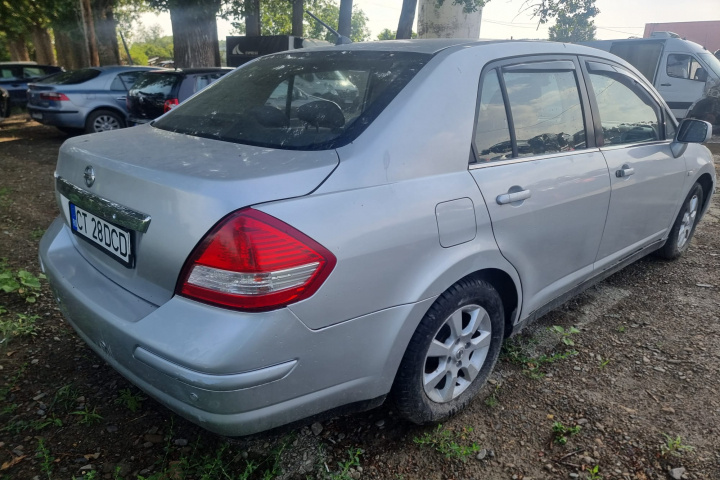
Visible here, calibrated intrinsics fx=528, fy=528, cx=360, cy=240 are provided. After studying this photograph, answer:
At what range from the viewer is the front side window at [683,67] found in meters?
11.7

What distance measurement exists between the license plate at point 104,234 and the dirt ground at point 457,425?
77 centimetres

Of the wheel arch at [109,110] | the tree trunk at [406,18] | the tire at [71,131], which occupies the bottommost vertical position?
the tire at [71,131]

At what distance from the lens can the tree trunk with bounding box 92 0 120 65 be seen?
56.3 ft

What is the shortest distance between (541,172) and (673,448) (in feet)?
4.24

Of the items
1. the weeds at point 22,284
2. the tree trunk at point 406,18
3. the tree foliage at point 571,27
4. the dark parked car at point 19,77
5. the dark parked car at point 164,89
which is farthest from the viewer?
the tree foliage at point 571,27

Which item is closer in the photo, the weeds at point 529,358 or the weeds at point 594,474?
the weeds at point 594,474

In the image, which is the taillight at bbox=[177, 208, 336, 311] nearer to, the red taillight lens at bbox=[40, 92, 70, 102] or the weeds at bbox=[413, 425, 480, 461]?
the weeds at bbox=[413, 425, 480, 461]

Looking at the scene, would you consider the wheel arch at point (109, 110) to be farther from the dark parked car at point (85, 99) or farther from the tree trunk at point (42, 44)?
the tree trunk at point (42, 44)

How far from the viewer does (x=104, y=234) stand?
6.47ft

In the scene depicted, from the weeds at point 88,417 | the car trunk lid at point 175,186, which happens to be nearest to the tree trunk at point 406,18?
the car trunk lid at point 175,186

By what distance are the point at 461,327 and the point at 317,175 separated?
957 millimetres

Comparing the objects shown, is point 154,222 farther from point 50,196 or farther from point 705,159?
point 50,196

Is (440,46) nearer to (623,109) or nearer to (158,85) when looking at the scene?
(623,109)

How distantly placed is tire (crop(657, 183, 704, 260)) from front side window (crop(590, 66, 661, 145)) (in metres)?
0.91
